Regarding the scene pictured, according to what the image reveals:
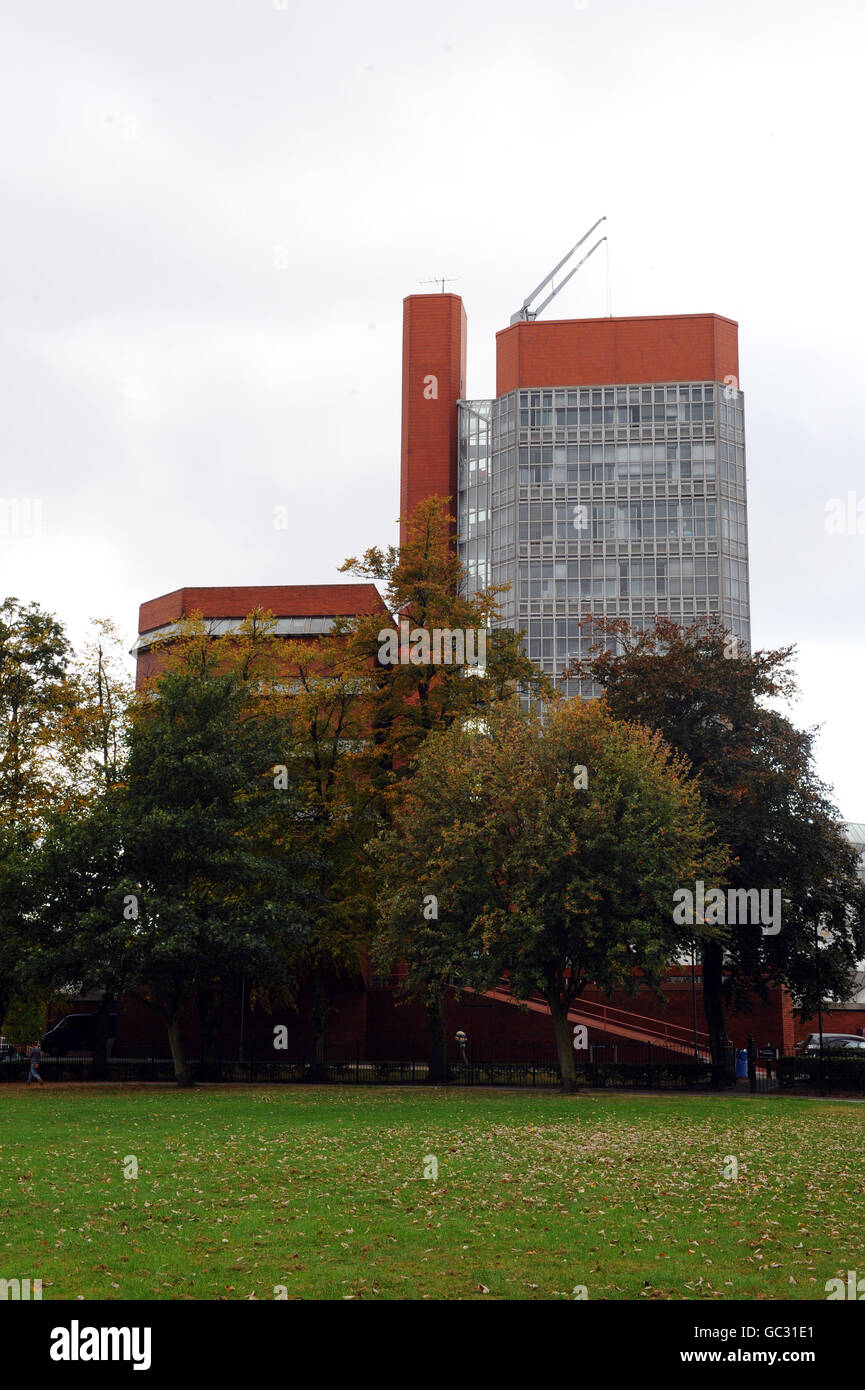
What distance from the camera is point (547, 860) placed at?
119ft

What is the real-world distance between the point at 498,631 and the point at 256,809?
11.3 m

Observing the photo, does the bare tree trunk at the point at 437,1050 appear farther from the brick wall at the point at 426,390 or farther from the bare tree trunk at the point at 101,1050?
the brick wall at the point at 426,390

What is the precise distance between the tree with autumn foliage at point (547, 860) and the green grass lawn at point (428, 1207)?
27.5 ft

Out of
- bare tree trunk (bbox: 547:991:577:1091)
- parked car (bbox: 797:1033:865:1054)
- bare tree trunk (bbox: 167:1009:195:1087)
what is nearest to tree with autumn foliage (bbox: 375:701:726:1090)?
bare tree trunk (bbox: 547:991:577:1091)

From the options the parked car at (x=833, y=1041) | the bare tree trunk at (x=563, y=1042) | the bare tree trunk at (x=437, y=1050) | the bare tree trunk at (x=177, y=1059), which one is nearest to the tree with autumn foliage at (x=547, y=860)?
the bare tree trunk at (x=563, y=1042)

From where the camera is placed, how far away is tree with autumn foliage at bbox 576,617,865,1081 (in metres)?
43.8

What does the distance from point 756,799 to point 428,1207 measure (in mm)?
31111

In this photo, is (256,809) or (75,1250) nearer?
(75,1250)

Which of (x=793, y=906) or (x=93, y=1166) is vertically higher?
(x=793, y=906)

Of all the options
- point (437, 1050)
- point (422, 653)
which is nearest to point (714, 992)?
point (437, 1050)

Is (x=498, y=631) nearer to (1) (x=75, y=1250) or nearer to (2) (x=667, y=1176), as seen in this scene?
(2) (x=667, y=1176)
